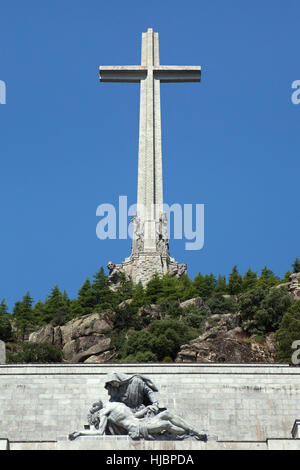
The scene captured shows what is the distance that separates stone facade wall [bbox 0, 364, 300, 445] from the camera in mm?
38938

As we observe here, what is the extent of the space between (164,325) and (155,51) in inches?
1418

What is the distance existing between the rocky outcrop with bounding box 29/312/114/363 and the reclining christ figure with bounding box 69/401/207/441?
2530 cm

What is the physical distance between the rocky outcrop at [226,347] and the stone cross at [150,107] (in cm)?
1987

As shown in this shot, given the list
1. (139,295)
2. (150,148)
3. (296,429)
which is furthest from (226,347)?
(150,148)

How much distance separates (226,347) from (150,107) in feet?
104

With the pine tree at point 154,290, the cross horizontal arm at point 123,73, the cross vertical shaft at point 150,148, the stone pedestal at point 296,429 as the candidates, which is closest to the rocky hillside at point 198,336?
the pine tree at point 154,290

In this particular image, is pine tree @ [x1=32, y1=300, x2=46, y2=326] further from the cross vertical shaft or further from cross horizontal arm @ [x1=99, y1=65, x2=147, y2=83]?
cross horizontal arm @ [x1=99, y1=65, x2=147, y2=83]

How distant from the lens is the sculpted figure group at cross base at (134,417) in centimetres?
3272

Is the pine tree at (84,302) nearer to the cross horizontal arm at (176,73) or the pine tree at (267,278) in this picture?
the pine tree at (267,278)

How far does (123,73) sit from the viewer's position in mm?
84312

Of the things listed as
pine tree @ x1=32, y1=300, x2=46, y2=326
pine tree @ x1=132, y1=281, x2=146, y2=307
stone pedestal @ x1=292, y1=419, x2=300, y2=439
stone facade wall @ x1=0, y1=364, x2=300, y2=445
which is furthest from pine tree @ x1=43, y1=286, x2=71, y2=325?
stone pedestal @ x1=292, y1=419, x2=300, y2=439

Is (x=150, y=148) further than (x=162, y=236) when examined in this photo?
Yes

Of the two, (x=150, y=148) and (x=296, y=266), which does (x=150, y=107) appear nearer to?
(x=150, y=148)
